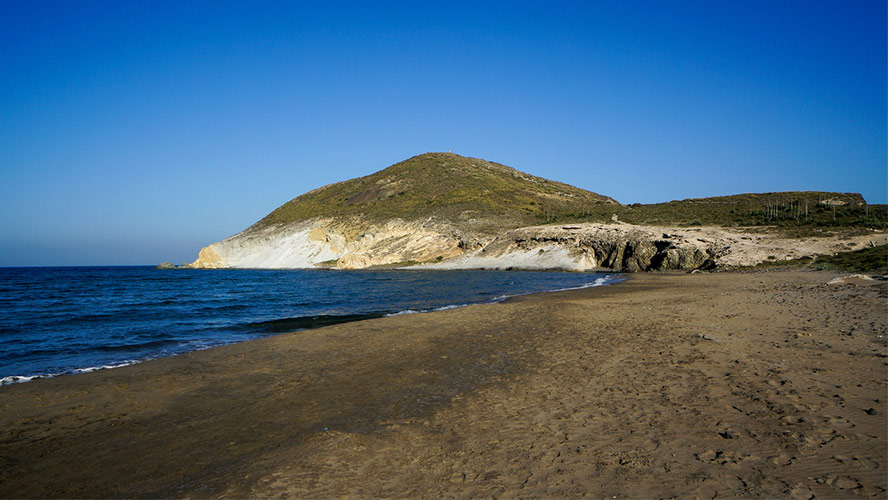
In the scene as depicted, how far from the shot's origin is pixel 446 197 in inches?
3022

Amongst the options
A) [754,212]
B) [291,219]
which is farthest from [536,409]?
[291,219]

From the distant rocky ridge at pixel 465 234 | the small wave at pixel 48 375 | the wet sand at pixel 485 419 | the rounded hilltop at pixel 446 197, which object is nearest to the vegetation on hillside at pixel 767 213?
the distant rocky ridge at pixel 465 234

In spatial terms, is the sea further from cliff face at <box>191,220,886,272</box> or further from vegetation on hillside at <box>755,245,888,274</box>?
cliff face at <box>191,220,886,272</box>

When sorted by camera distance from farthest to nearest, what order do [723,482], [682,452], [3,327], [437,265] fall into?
[437,265] → [3,327] → [682,452] → [723,482]

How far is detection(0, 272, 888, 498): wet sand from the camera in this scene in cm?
430

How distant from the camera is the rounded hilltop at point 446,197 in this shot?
2717 inches

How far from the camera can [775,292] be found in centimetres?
1758

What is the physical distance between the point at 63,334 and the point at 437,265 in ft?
150

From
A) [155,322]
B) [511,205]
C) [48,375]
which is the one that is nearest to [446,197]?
[511,205]

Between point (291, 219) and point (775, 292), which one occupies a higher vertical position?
point (291, 219)

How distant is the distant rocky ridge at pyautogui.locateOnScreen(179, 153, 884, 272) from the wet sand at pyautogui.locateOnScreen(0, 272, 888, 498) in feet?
104

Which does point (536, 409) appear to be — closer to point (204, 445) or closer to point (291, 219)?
point (204, 445)

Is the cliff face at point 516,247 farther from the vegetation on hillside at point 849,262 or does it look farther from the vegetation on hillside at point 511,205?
the vegetation on hillside at point 511,205

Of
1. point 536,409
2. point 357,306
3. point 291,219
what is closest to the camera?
point 536,409
